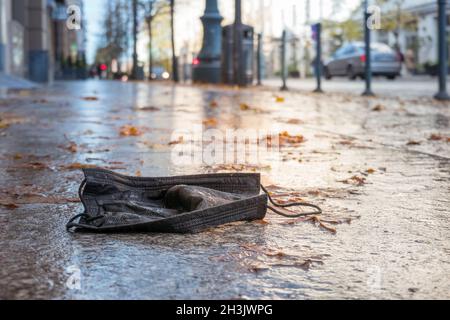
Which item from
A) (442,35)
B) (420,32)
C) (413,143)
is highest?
A: (420,32)

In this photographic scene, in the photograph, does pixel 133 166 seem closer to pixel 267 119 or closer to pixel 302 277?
pixel 302 277

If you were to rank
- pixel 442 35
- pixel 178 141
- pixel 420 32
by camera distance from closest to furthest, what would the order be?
pixel 178 141 < pixel 442 35 < pixel 420 32

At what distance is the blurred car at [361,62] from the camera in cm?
2775

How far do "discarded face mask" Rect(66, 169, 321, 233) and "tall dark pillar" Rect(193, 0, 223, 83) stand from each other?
2293 centimetres

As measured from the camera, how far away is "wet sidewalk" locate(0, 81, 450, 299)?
70.8 inches

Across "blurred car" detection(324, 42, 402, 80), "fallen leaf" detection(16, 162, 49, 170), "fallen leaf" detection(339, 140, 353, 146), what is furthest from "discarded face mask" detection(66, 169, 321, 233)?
"blurred car" detection(324, 42, 402, 80)

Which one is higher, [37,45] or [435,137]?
[37,45]

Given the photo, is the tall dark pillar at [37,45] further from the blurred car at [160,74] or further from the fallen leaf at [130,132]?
the blurred car at [160,74]

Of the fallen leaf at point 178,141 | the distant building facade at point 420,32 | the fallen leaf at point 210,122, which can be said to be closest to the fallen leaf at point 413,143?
the fallen leaf at point 178,141

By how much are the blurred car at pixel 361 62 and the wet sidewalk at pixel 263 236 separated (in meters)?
20.6

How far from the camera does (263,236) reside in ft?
7.88

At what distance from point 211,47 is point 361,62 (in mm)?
6895

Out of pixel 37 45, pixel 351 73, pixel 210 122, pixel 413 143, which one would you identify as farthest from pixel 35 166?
pixel 351 73

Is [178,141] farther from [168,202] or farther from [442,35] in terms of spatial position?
[442,35]
